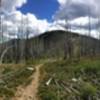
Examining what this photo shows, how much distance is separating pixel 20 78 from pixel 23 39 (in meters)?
59.4

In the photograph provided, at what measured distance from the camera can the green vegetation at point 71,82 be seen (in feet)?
78.4

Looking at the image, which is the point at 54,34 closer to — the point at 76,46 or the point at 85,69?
the point at 76,46

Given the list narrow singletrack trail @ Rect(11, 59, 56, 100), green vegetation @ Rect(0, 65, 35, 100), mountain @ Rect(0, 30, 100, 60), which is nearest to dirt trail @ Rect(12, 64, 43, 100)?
narrow singletrack trail @ Rect(11, 59, 56, 100)

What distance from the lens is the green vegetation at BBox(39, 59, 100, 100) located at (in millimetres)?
23906

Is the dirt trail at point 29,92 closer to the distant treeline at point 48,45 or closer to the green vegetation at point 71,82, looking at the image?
the green vegetation at point 71,82

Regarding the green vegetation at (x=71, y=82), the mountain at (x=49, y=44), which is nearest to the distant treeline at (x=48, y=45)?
the mountain at (x=49, y=44)

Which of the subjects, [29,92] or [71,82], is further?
[71,82]

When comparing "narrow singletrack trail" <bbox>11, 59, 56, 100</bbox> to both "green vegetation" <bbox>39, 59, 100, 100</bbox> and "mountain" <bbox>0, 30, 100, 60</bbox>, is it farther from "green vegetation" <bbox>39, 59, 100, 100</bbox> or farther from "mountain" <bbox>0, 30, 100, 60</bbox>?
"mountain" <bbox>0, 30, 100, 60</bbox>

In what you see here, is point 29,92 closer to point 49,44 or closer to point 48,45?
point 48,45

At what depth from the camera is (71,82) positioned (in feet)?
87.4

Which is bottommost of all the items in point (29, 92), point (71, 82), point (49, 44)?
point (29, 92)

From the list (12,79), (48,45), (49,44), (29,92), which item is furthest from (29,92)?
(49,44)

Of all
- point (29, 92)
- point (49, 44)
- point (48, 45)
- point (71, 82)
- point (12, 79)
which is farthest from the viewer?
point (49, 44)

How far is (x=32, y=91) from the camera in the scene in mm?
24969
